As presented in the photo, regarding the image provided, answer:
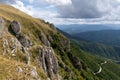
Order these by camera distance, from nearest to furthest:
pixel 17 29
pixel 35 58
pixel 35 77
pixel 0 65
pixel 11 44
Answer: pixel 0 65 → pixel 35 77 → pixel 11 44 → pixel 35 58 → pixel 17 29

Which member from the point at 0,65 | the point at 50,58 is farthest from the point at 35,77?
the point at 50,58

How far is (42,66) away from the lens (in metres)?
108

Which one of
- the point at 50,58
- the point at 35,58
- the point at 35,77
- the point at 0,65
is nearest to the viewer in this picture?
the point at 0,65

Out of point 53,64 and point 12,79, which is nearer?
point 12,79

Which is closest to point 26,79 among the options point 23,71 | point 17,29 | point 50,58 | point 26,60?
point 23,71

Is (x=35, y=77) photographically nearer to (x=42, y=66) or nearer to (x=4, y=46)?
(x=4, y=46)

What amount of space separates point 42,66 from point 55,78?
13.6m

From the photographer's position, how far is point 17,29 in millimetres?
146750

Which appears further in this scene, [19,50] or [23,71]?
[19,50]

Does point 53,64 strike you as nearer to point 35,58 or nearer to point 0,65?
point 35,58

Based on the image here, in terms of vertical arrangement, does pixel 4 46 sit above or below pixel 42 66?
above

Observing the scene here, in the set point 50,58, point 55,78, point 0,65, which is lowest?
point 55,78

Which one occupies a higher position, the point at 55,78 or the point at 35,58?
the point at 35,58

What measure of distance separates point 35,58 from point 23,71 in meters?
46.1
